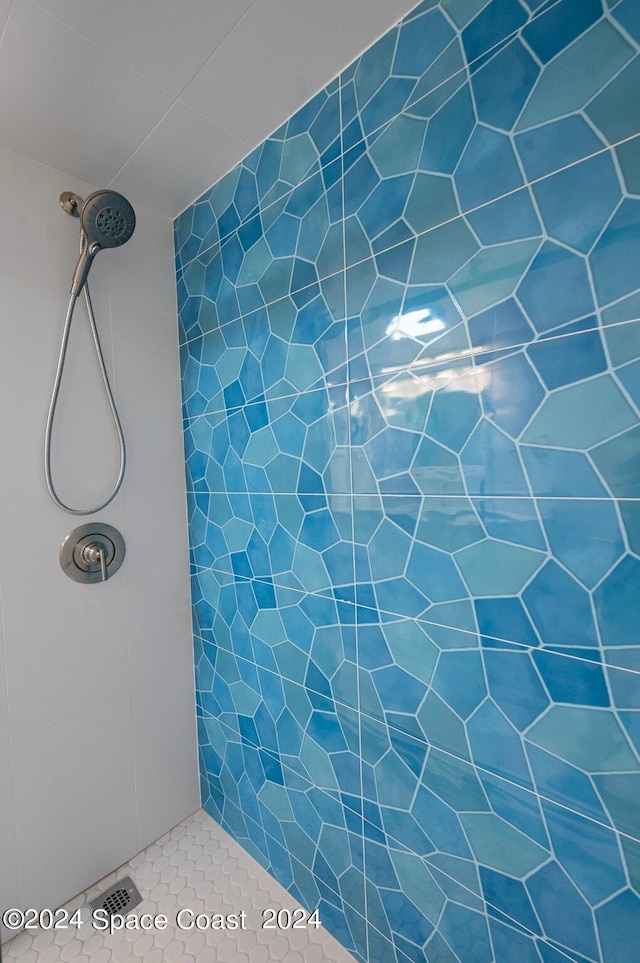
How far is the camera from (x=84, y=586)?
1296 mm

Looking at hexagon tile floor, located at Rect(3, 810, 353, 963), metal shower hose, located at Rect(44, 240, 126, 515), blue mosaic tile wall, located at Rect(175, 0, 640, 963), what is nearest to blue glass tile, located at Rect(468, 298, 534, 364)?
blue mosaic tile wall, located at Rect(175, 0, 640, 963)

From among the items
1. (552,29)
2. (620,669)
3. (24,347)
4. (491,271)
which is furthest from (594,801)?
(24,347)

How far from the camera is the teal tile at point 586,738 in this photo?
672 mm

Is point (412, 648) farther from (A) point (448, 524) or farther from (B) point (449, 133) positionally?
(B) point (449, 133)

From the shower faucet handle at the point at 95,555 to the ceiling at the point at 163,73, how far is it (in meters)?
1.01

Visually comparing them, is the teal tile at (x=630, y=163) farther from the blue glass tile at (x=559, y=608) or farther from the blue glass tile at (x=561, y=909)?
the blue glass tile at (x=561, y=909)

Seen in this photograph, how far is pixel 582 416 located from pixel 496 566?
0.91ft

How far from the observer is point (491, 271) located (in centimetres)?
77

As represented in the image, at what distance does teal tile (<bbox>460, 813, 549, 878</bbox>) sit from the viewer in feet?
2.53

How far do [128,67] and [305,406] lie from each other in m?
0.81

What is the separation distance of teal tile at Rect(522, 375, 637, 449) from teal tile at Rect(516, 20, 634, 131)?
41cm

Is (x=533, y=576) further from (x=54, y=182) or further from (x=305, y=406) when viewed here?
(x=54, y=182)

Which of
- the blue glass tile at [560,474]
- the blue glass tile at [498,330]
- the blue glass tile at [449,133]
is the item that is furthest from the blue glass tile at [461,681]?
the blue glass tile at [449,133]

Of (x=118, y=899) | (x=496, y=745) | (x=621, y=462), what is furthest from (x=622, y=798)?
(x=118, y=899)
